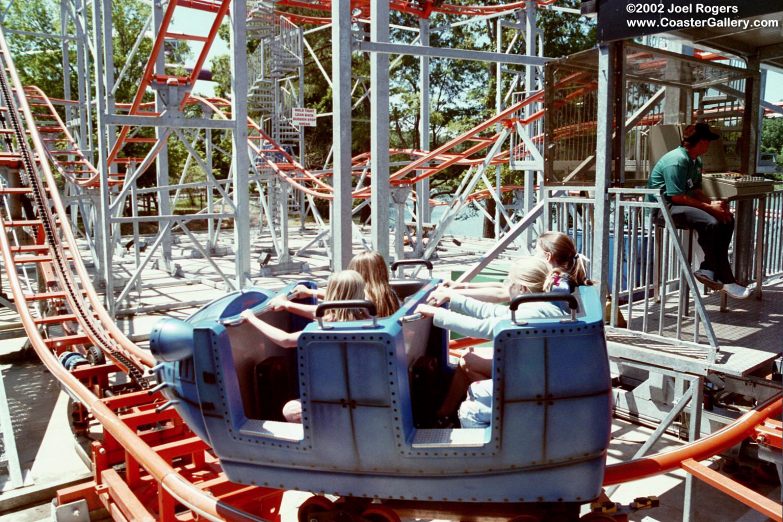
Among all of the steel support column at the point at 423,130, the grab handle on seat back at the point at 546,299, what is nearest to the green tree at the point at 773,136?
the steel support column at the point at 423,130

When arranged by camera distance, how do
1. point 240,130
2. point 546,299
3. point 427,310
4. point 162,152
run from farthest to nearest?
point 162,152, point 240,130, point 427,310, point 546,299

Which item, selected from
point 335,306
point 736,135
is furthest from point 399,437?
point 736,135

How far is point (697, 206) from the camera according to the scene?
16.4 ft

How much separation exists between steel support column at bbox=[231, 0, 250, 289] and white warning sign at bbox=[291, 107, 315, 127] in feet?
27.3

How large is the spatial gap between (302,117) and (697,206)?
43.3 feet

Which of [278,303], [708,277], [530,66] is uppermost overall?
[530,66]

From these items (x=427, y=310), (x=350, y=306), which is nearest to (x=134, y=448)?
(x=350, y=306)

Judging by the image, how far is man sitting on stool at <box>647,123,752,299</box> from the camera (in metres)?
4.95

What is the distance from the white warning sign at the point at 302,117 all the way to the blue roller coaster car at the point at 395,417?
46.3 ft

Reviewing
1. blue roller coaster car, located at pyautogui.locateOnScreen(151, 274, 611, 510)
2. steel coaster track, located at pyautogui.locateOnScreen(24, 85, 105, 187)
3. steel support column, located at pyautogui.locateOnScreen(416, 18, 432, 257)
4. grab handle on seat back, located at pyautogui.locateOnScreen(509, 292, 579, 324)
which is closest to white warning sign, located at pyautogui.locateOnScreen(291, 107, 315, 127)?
steel support column, located at pyautogui.locateOnScreen(416, 18, 432, 257)

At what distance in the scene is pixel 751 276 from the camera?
21.4 feet

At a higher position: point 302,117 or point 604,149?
point 302,117

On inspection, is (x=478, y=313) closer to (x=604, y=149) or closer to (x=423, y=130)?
(x=604, y=149)

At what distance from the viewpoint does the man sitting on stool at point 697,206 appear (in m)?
4.95
